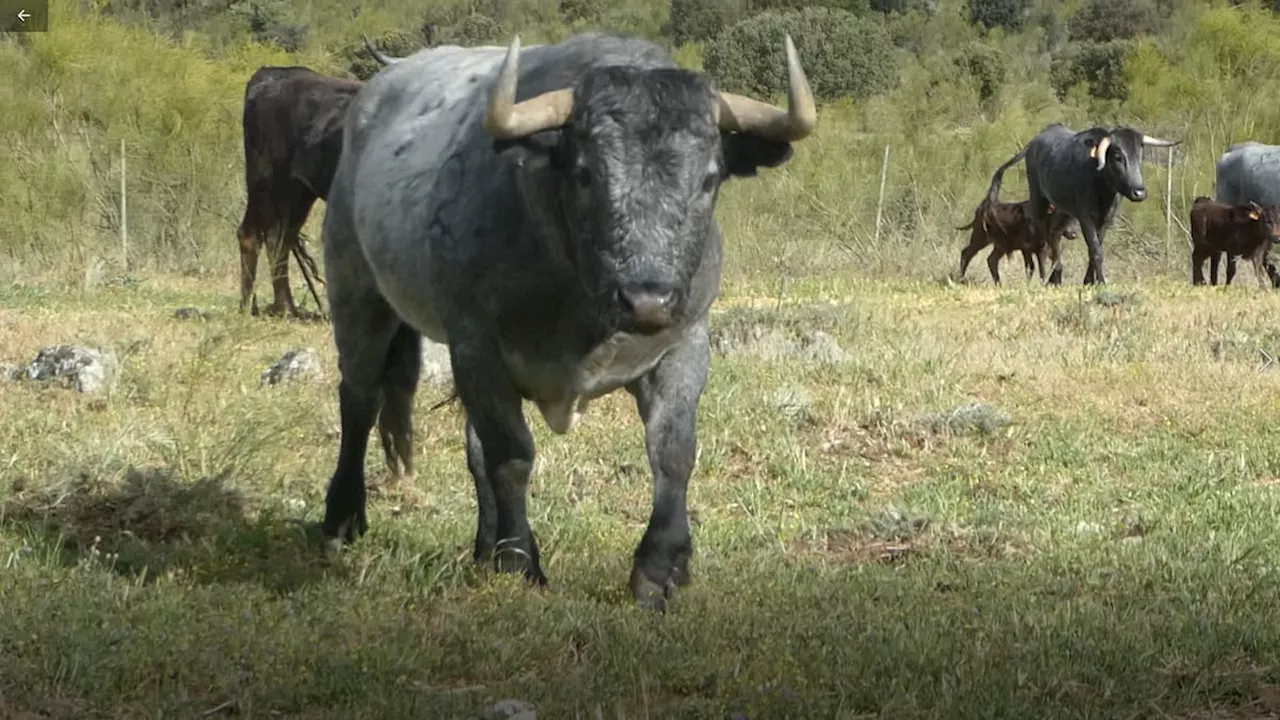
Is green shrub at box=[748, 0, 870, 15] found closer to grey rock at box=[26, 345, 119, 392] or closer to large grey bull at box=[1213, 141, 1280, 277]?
large grey bull at box=[1213, 141, 1280, 277]

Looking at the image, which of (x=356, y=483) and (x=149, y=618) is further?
(x=356, y=483)

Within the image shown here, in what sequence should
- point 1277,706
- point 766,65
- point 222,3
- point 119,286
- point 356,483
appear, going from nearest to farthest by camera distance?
point 1277,706
point 356,483
point 119,286
point 766,65
point 222,3

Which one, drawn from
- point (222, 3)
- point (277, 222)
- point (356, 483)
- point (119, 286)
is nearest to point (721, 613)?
point (356, 483)

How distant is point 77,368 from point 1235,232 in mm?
12606

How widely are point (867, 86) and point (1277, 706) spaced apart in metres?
35.7

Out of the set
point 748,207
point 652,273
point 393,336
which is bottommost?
point 748,207

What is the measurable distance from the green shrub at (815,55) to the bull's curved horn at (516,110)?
31873 millimetres

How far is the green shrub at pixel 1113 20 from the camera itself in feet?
163

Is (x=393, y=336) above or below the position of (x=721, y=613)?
above

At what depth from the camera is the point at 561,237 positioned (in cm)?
519

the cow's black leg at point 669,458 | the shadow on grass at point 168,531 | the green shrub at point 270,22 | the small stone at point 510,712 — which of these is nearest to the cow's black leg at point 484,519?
the shadow on grass at point 168,531

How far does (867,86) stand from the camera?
39.2m

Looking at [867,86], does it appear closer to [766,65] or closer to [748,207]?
[766,65]

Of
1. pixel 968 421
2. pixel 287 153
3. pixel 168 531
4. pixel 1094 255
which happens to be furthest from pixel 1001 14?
pixel 168 531
